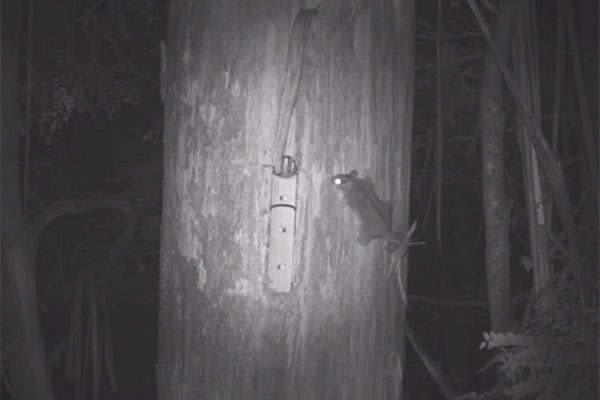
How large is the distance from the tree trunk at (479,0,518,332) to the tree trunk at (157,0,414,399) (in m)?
1.52

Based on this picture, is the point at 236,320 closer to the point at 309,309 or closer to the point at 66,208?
the point at 309,309

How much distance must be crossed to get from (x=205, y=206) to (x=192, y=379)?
0.93 feet

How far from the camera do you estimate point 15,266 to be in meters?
4.09

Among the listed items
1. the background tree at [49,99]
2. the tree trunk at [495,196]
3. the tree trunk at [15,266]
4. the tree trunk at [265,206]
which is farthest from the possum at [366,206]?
the tree trunk at [15,266]

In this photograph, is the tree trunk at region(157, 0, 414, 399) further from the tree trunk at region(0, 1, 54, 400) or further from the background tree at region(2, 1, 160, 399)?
the tree trunk at region(0, 1, 54, 400)

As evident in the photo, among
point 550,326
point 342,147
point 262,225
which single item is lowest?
point 550,326

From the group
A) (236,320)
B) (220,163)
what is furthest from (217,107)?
(236,320)

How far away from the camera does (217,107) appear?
1197 mm

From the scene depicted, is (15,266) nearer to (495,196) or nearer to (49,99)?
(49,99)

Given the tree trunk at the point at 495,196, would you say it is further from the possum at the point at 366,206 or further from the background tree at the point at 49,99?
the background tree at the point at 49,99

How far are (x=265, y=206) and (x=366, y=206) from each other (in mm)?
164

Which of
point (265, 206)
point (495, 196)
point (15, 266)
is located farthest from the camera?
point (15, 266)

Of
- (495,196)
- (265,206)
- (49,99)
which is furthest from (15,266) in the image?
(265,206)

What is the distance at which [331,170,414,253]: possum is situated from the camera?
1196 millimetres
